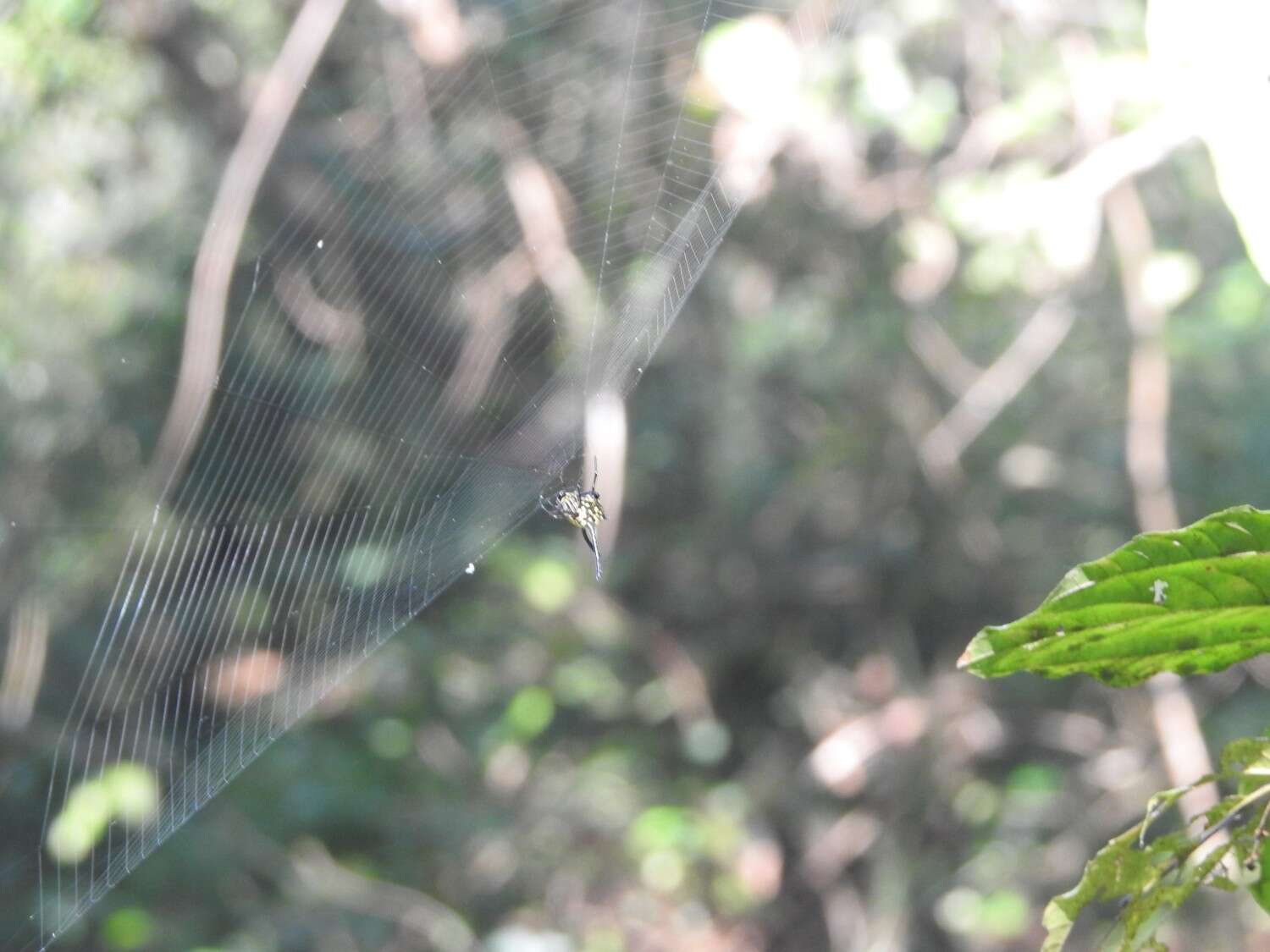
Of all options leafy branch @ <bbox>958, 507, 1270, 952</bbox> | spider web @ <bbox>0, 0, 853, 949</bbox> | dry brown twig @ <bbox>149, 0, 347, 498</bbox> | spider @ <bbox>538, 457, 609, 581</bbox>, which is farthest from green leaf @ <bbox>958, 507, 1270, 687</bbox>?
dry brown twig @ <bbox>149, 0, 347, 498</bbox>

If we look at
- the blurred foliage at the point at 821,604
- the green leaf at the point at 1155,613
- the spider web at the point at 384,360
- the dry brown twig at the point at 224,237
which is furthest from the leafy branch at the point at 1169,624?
the blurred foliage at the point at 821,604

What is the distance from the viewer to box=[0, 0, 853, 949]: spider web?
99.3 inches

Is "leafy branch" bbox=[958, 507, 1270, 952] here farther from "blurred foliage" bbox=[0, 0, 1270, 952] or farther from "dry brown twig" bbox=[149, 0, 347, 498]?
"blurred foliage" bbox=[0, 0, 1270, 952]

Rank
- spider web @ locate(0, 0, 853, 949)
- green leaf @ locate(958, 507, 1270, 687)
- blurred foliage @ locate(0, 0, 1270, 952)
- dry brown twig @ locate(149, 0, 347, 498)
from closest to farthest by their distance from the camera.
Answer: green leaf @ locate(958, 507, 1270, 687)
spider web @ locate(0, 0, 853, 949)
dry brown twig @ locate(149, 0, 347, 498)
blurred foliage @ locate(0, 0, 1270, 952)

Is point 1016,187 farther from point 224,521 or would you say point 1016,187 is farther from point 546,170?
point 224,521

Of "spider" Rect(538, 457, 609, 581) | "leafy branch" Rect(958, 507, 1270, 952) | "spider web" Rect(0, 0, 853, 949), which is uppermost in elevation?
"spider web" Rect(0, 0, 853, 949)

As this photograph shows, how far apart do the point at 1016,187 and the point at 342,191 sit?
1.55 m

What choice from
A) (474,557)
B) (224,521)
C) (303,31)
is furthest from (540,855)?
(303,31)

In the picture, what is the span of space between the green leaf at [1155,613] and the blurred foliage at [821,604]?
8.15 ft

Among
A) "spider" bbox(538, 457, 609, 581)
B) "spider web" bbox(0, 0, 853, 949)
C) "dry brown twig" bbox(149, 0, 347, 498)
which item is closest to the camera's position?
"spider" bbox(538, 457, 609, 581)

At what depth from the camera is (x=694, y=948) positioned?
3066 mm

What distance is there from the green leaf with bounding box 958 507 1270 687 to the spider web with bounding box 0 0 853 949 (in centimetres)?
168

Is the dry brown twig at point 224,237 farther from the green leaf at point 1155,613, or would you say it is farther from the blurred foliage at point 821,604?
the green leaf at point 1155,613

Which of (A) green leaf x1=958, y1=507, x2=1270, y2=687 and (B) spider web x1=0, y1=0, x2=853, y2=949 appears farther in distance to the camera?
(B) spider web x1=0, y1=0, x2=853, y2=949
